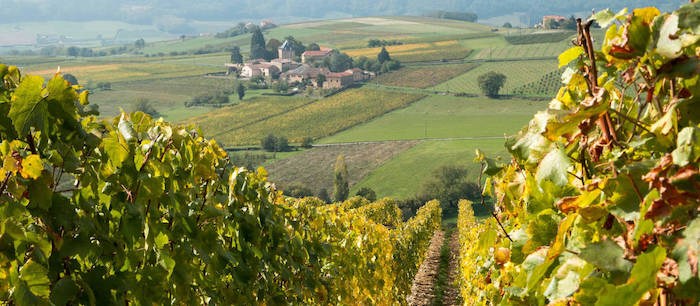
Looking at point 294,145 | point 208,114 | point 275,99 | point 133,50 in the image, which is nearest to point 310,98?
point 275,99

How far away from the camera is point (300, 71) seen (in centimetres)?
10288

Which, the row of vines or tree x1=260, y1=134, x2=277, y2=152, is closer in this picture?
the row of vines

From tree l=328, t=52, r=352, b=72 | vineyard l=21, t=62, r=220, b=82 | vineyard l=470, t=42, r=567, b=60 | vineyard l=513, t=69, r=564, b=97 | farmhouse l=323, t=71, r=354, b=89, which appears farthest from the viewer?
tree l=328, t=52, r=352, b=72

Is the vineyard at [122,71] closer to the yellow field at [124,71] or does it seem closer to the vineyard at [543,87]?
the yellow field at [124,71]

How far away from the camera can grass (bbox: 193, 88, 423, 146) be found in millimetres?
67125

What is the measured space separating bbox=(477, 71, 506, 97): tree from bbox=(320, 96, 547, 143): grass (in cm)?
186

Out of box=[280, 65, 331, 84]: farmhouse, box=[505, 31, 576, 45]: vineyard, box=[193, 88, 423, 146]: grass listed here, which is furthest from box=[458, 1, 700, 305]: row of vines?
box=[505, 31, 576, 45]: vineyard

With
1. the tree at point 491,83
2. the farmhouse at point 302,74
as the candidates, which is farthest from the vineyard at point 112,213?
the farmhouse at point 302,74

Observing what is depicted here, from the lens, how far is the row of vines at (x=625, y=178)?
1008mm

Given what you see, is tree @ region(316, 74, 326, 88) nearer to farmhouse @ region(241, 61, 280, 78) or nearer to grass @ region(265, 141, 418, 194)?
farmhouse @ region(241, 61, 280, 78)

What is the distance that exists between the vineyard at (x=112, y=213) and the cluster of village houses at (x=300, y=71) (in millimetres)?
88255

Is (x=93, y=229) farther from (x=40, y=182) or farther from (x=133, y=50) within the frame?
(x=133, y=50)

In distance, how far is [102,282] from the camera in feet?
6.37

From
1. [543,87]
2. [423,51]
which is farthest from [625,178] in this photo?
[423,51]
